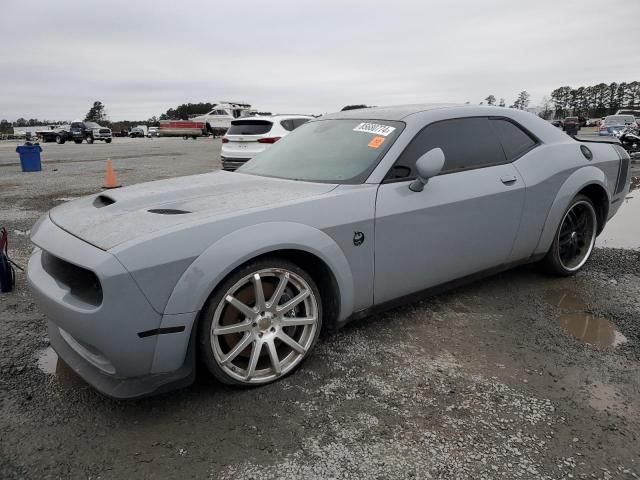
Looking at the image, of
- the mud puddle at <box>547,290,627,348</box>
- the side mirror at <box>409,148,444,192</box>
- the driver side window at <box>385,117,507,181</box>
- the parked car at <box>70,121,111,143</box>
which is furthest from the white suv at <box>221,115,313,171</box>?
the parked car at <box>70,121,111,143</box>

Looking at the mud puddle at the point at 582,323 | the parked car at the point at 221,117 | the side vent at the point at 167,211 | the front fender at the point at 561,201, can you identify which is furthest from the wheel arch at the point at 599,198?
the parked car at the point at 221,117

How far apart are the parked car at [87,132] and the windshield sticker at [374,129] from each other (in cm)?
3706

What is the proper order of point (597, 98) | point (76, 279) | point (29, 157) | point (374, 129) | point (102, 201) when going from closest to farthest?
point (76, 279)
point (102, 201)
point (374, 129)
point (29, 157)
point (597, 98)

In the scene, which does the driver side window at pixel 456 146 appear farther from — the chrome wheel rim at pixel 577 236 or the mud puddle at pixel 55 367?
the mud puddle at pixel 55 367

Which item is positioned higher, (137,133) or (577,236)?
(577,236)

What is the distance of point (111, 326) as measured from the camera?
2059 millimetres

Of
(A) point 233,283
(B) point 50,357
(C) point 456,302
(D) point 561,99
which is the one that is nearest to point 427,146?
(C) point 456,302

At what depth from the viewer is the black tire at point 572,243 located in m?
4.04

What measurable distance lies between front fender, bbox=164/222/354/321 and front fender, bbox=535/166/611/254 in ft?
6.49

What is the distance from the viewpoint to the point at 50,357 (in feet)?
9.59

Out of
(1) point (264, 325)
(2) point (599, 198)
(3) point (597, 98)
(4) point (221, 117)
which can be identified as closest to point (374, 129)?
(1) point (264, 325)

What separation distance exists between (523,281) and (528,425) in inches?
84.1

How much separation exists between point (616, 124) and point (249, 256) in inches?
1091

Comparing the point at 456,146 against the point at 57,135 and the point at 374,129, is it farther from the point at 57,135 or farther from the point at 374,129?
the point at 57,135
